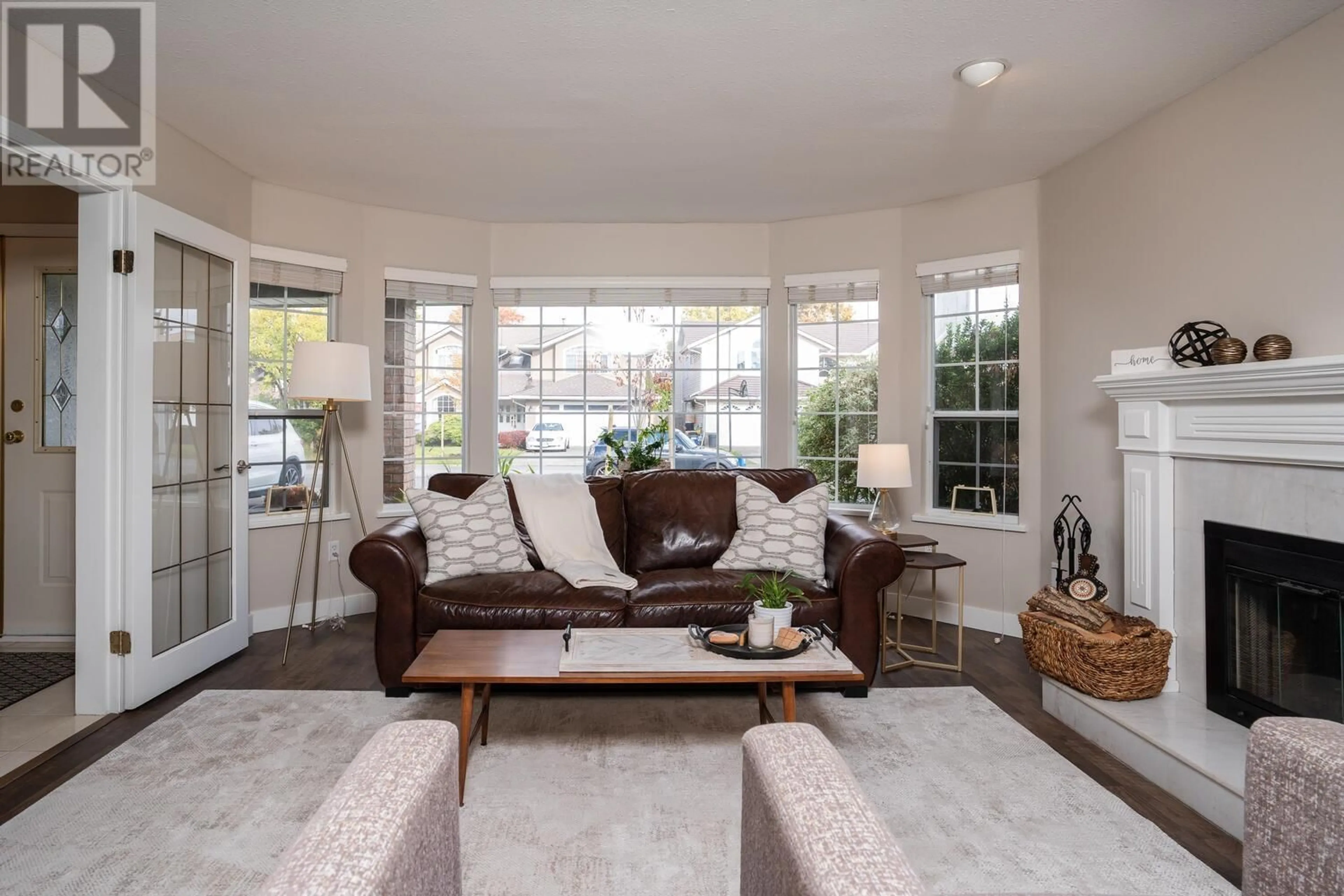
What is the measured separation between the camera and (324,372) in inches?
154

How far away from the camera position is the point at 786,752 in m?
1.06

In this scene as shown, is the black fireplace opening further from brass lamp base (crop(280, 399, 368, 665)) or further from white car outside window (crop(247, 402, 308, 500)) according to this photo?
white car outside window (crop(247, 402, 308, 500))

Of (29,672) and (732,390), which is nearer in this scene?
(29,672)

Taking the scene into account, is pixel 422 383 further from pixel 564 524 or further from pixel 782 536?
pixel 782 536

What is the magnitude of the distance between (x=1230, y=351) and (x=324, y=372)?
3.96 meters

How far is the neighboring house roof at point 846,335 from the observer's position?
500 centimetres

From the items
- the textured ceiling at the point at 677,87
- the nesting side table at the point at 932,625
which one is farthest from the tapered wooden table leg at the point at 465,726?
the textured ceiling at the point at 677,87

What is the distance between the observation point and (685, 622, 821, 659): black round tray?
255 centimetres

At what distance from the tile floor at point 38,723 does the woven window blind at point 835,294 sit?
14.2ft

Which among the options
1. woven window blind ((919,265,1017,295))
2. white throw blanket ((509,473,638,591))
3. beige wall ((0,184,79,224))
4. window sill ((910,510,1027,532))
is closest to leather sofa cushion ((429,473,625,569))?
white throw blanket ((509,473,638,591))

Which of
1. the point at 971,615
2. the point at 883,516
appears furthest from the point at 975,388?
the point at 971,615

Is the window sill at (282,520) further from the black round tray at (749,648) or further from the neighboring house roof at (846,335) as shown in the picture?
the neighboring house roof at (846,335)

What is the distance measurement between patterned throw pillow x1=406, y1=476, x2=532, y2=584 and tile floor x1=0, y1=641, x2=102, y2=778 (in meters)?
1.42

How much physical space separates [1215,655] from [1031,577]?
1542 millimetres
